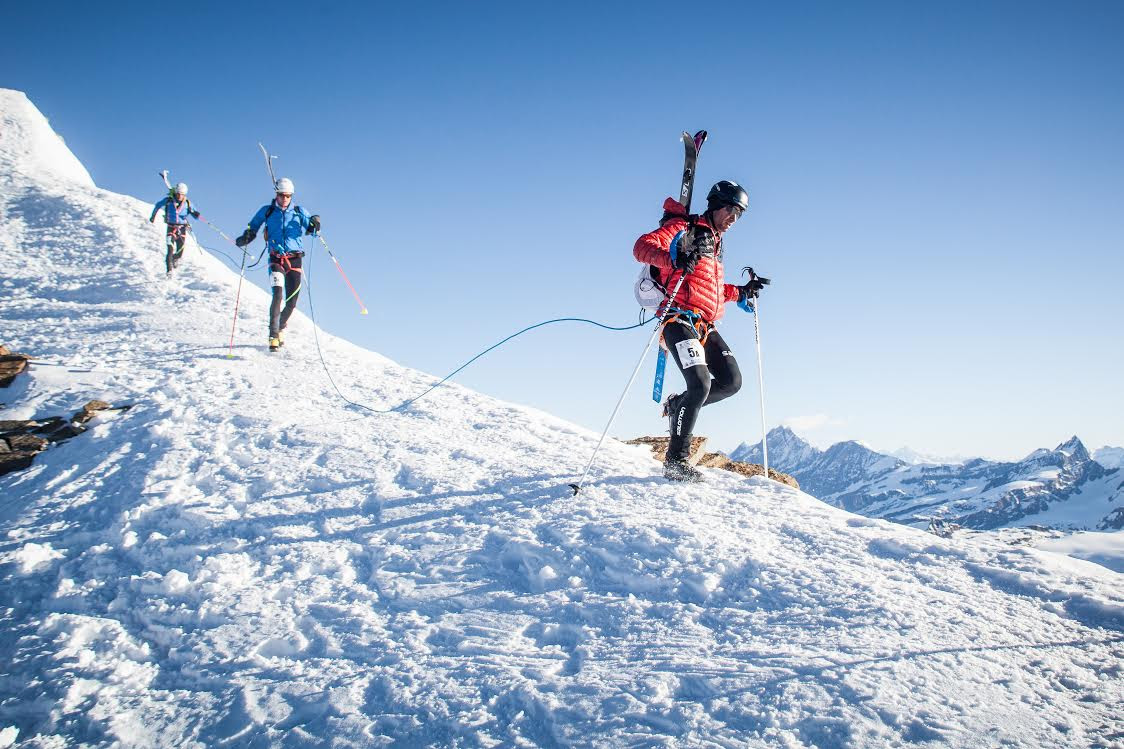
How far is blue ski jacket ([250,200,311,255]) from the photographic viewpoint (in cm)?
1037

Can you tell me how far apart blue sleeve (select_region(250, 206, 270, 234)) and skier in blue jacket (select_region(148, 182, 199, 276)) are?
5.96 meters

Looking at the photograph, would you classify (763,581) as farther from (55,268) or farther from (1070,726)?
(55,268)

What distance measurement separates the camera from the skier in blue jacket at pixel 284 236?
10.3 meters

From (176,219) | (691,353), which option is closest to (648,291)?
(691,353)

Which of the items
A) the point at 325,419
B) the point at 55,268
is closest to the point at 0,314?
the point at 55,268

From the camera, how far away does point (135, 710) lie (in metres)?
3.01

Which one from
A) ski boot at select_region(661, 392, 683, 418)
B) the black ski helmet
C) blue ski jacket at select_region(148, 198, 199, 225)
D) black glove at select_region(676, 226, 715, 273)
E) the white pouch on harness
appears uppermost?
blue ski jacket at select_region(148, 198, 199, 225)

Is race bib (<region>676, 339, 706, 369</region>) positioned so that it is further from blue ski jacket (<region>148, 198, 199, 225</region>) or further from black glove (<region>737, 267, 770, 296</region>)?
blue ski jacket (<region>148, 198, 199, 225</region>)

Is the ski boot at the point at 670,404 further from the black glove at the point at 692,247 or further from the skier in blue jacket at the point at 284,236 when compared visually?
the skier in blue jacket at the point at 284,236

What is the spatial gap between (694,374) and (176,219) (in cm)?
1676

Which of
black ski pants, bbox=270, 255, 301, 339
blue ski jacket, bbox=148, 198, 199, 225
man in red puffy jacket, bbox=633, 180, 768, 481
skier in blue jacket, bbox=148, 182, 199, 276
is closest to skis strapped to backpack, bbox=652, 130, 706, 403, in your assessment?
man in red puffy jacket, bbox=633, 180, 768, 481

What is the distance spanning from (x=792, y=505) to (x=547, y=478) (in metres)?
2.39

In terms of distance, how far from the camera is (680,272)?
582 cm

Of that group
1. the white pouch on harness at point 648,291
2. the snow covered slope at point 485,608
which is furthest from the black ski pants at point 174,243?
the white pouch on harness at point 648,291
